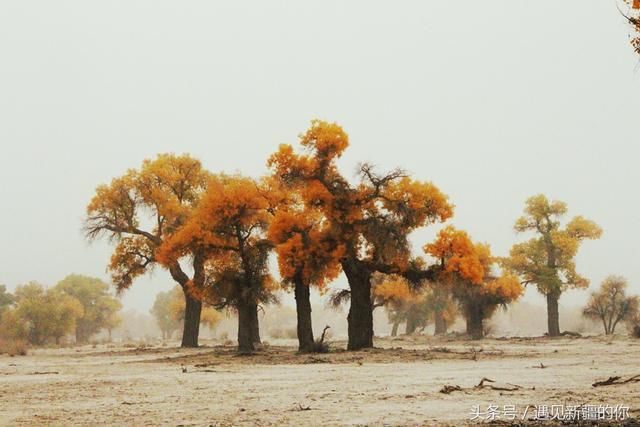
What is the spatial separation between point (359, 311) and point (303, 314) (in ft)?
7.75

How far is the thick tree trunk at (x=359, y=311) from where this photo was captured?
26.7m

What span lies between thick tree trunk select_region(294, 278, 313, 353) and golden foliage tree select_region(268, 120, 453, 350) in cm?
251

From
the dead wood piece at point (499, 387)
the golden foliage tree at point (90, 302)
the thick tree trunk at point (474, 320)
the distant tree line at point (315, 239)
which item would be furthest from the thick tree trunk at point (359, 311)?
the golden foliage tree at point (90, 302)

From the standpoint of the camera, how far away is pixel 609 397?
9.80 metres

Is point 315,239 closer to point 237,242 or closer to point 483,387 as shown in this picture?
point 237,242

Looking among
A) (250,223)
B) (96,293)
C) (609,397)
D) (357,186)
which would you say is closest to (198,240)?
(250,223)

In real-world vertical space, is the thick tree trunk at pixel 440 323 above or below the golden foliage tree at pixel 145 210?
below

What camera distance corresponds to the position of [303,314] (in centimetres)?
2692

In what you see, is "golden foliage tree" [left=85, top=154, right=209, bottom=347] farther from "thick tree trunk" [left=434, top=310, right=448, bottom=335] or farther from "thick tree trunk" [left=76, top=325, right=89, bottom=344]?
"thick tree trunk" [left=76, top=325, right=89, bottom=344]

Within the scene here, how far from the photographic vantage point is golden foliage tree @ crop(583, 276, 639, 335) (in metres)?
50.1

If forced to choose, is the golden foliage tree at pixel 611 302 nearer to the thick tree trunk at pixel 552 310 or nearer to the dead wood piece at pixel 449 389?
the thick tree trunk at pixel 552 310

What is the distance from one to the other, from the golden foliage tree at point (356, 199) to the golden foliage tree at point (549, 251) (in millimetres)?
23838

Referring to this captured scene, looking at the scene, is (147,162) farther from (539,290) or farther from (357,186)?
(539,290)

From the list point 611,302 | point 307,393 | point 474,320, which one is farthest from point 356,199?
point 611,302
